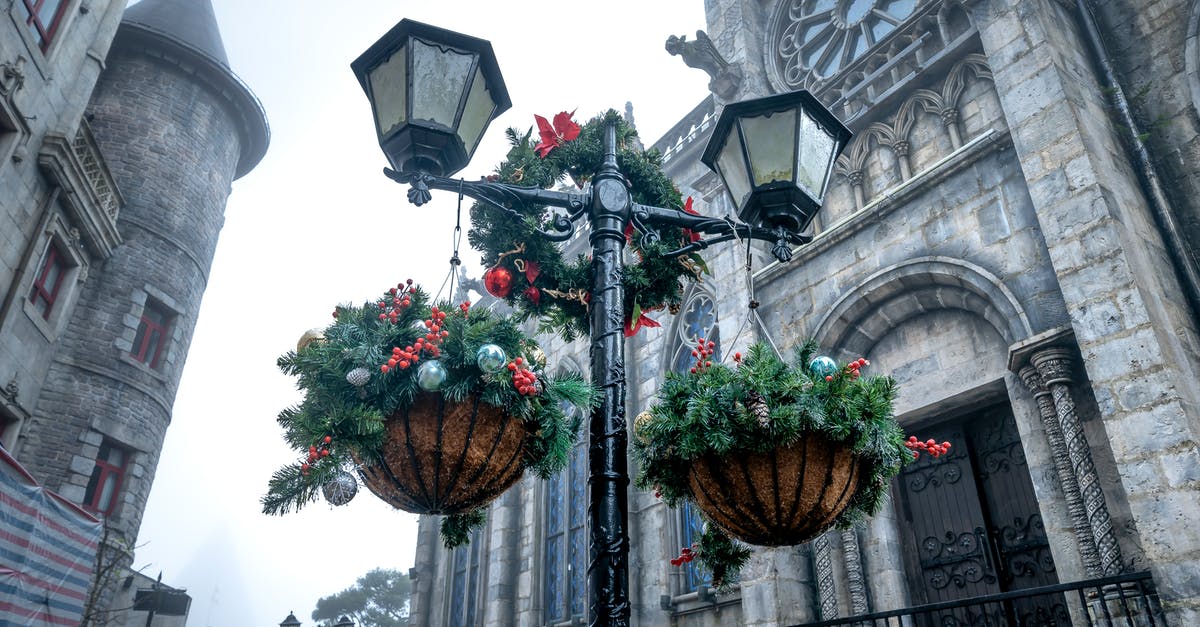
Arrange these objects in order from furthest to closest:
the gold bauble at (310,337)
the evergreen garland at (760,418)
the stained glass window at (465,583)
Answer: the stained glass window at (465,583), the gold bauble at (310,337), the evergreen garland at (760,418)

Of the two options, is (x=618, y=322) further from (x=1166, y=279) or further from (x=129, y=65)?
(x=129, y=65)

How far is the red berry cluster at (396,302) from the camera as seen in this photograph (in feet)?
11.2

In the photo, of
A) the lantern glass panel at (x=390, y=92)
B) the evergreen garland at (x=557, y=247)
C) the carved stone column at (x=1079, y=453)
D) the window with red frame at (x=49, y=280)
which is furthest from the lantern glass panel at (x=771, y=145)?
the window with red frame at (x=49, y=280)

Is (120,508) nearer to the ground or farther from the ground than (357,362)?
farther from the ground

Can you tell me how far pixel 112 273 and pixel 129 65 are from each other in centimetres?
558

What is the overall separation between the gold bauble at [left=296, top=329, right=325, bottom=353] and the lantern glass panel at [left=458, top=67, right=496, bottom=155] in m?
1.12

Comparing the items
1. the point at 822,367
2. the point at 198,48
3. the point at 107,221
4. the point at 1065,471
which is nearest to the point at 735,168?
the point at 822,367

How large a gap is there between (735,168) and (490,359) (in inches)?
66.2

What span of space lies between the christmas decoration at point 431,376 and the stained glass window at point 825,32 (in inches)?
309

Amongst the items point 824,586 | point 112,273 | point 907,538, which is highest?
point 112,273

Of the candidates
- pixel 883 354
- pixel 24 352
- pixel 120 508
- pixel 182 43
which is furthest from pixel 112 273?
pixel 883 354

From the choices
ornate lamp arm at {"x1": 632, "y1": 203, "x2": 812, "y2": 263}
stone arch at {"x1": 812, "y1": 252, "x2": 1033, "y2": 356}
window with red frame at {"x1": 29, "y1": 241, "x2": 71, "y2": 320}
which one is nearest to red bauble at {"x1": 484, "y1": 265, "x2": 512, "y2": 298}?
ornate lamp arm at {"x1": 632, "y1": 203, "x2": 812, "y2": 263}

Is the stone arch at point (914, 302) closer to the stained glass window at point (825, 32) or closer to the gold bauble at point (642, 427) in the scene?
the stained glass window at point (825, 32)

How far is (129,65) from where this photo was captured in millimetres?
17359
